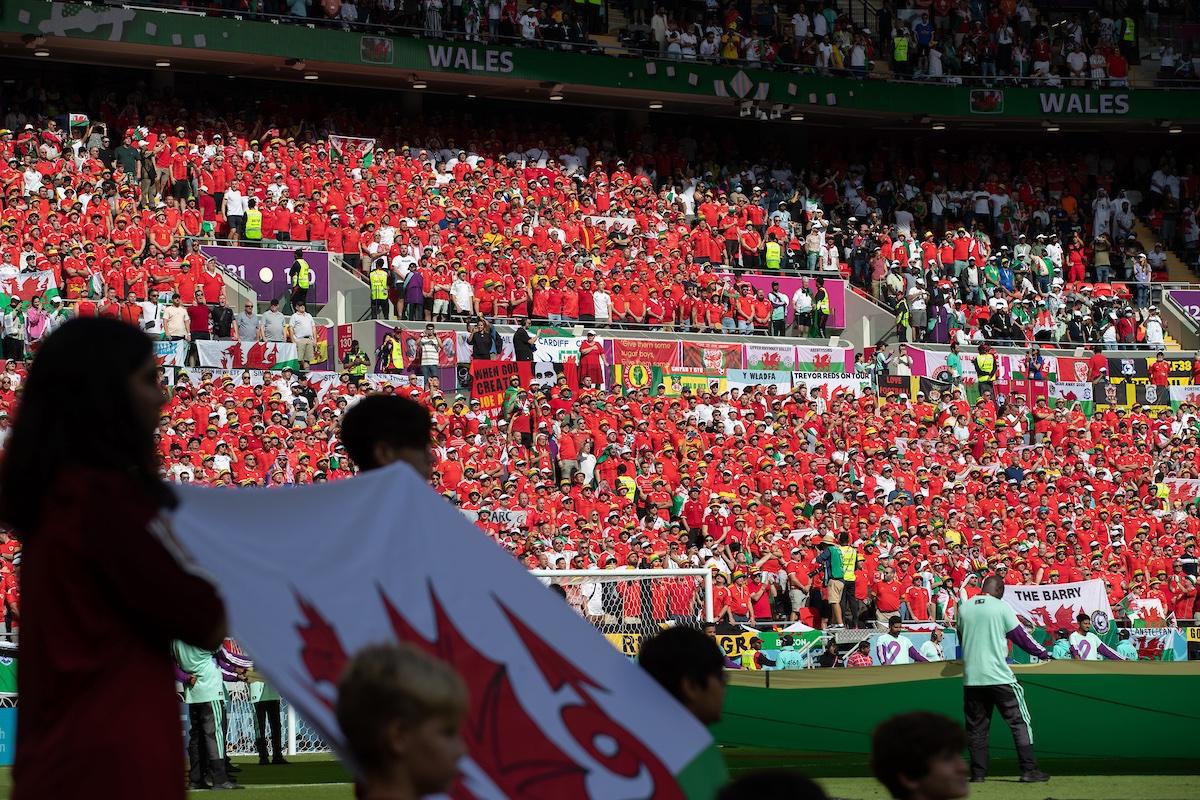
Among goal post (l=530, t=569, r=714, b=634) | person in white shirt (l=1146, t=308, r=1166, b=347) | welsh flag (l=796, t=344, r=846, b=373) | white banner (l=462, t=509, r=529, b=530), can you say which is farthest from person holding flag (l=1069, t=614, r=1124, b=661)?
person in white shirt (l=1146, t=308, r=1166, b=347)

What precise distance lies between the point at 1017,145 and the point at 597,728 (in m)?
46.1

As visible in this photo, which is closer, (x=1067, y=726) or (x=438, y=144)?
(x=1067, y=726)

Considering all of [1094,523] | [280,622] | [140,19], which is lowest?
[1094,523]

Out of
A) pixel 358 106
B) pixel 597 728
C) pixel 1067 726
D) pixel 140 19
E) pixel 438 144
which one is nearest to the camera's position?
pixel 597 728

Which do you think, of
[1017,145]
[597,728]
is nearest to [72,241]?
[597,728]

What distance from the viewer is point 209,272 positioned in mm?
28938

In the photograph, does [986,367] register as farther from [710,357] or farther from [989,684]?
[989,684]

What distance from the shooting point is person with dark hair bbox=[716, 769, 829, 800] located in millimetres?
3273

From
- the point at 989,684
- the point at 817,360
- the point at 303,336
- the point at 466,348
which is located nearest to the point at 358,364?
the point at 303,336

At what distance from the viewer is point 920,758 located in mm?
4734

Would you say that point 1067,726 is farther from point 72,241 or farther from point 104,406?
point 72,241

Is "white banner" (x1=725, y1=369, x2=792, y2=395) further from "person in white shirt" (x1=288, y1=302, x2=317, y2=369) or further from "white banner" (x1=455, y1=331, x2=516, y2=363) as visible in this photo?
"person in white shirt" (x1=288, y1=302, x2=317, y2=369)

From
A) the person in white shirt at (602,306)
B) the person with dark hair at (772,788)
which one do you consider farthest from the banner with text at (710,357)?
the person with dark hair at (772,788)

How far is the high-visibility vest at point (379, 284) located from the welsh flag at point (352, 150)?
538 centimetres
